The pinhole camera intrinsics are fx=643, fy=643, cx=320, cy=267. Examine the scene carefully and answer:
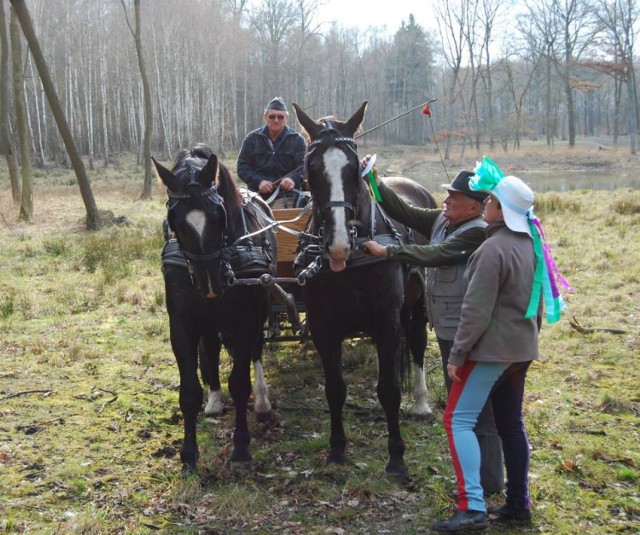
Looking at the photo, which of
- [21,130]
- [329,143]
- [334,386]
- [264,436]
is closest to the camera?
[329,143]

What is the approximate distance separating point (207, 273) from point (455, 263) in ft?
4.93

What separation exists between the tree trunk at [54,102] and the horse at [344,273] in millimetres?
10792

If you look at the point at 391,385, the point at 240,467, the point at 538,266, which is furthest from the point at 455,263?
the point at 240,467

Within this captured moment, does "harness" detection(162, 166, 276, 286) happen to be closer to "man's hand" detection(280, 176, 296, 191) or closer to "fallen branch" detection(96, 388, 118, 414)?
"man's hand" detection(280, 176, 296, 191)

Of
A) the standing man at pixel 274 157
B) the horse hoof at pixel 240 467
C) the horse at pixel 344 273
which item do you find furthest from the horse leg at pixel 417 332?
the standing man at pixel 274 157

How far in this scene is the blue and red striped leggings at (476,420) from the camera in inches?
133

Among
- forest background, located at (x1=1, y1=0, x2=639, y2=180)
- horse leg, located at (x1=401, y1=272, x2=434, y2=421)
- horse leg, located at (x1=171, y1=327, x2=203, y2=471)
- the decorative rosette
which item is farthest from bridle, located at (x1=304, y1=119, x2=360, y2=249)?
forest background, located at (x1=1, y1=0, x2=639, y2=180)

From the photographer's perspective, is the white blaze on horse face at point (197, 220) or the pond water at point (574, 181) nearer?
the white blaze on horse face at point (197, 220)

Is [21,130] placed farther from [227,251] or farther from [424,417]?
[424,417]

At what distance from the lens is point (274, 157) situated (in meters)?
6.40

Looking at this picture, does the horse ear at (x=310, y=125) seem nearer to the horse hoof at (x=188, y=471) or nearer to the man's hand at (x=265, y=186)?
the man's hand at (x=265, y=186)

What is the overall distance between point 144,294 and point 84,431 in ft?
13.9

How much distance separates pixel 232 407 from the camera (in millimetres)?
5570

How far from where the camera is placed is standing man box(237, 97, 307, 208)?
623 centimetres
